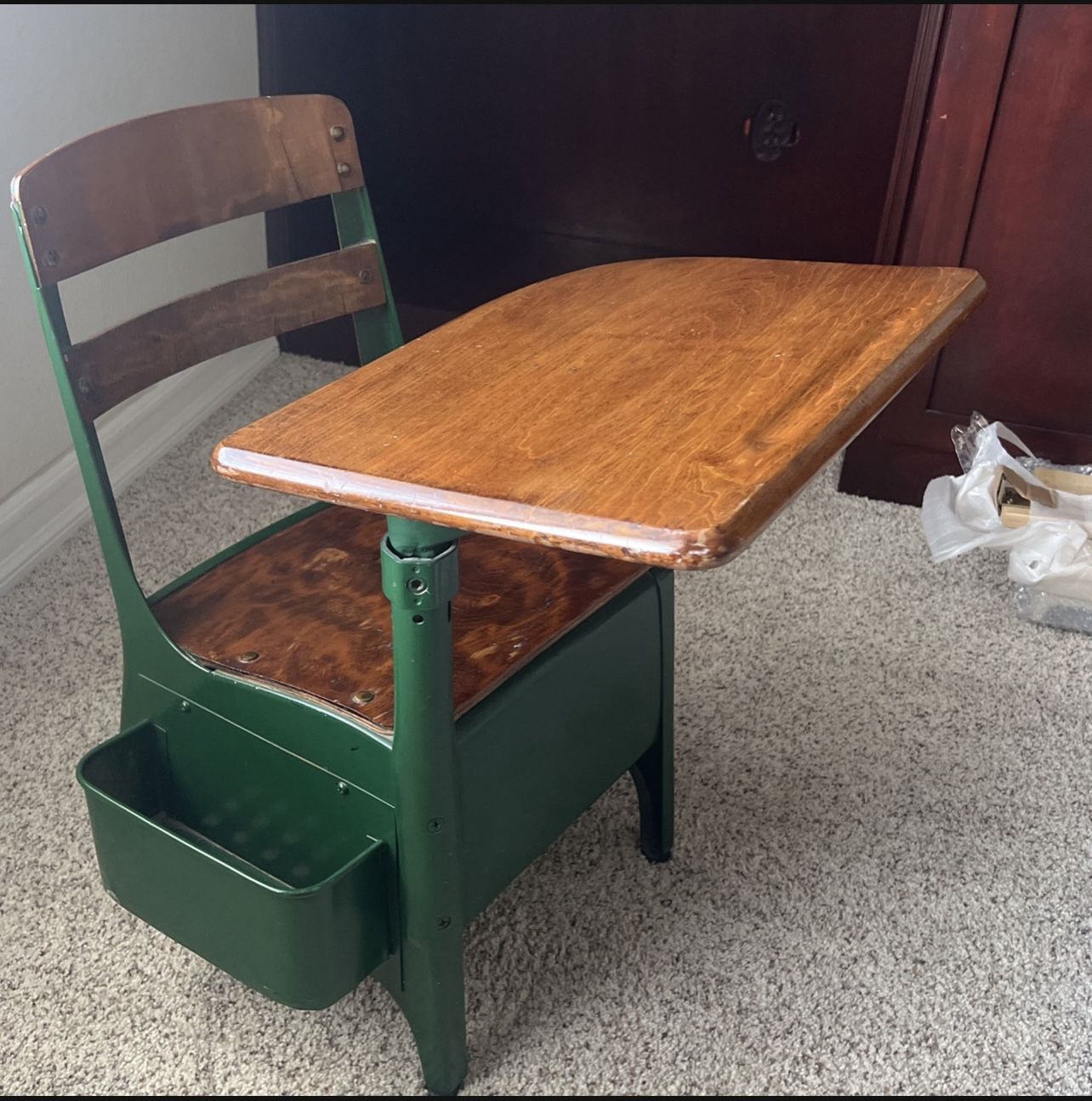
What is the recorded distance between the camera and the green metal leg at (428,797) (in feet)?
2.95

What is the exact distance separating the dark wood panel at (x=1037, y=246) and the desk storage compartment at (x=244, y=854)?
56.6 inches

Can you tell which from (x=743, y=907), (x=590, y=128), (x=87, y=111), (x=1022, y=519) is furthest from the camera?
(x=590, y=128)

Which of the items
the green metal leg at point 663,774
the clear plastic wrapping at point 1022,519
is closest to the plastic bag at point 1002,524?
the clear plastic wrapping at point 1022,519

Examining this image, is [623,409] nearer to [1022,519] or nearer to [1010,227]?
[1022,519]

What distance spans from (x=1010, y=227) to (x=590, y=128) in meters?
0.87

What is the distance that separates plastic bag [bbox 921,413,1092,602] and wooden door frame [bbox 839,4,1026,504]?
0.09 metres

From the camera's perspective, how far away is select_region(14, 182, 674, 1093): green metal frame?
0.99 meters

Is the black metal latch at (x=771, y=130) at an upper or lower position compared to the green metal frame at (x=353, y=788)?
upper

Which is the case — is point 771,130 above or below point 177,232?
below

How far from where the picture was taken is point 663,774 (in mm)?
1374

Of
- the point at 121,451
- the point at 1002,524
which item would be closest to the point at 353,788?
the point at 1002,524

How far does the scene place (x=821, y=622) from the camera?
188 centimetres

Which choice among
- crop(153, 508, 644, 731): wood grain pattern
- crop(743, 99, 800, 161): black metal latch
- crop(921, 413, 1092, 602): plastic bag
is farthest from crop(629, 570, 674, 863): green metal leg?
crop(743, 99, 800, 161): black metal latch

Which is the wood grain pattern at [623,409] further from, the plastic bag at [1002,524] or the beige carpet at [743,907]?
the plastic bag at [1002,524]
